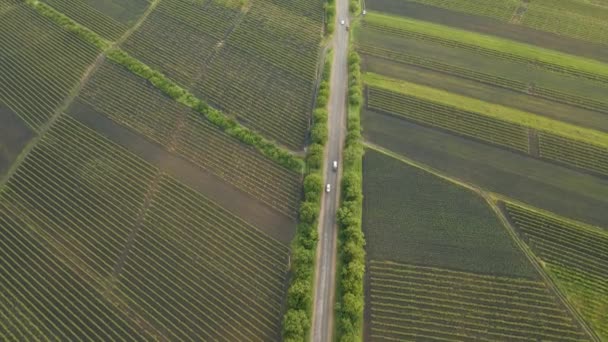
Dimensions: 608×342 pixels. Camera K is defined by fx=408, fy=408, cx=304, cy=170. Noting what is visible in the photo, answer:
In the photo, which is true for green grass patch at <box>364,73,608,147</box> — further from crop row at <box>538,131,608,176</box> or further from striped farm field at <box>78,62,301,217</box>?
striped farm field at <box>78,62,301,217</box>

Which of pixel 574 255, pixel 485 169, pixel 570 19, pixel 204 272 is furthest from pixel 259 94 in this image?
pixel 570 19

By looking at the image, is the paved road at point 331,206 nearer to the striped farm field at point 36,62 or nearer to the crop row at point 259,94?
the crop row at point 259,94

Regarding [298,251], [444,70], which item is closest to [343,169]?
[298,251]

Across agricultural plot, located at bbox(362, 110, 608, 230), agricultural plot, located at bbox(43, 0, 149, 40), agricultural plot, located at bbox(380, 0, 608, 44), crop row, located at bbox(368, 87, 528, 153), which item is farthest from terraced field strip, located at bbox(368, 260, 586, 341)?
agricultural plot, located at bbox(43, 0, 149, 40)

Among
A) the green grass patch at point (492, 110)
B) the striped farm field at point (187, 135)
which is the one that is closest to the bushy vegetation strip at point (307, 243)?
the striped farm field at point (187, 135)

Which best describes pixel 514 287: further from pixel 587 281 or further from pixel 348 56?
pixel 348 56

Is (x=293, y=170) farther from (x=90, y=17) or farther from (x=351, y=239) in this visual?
(x=90, y=17)
